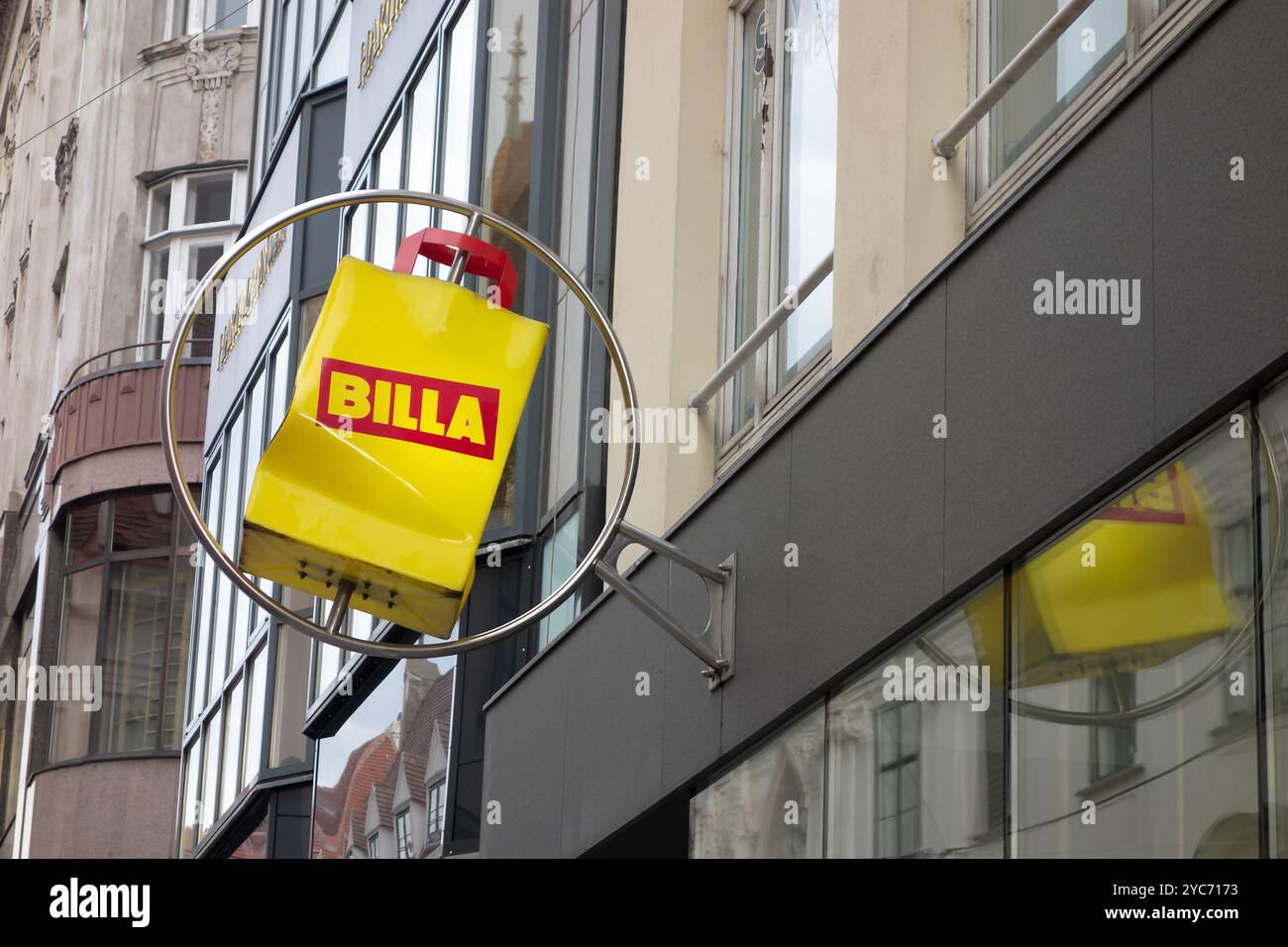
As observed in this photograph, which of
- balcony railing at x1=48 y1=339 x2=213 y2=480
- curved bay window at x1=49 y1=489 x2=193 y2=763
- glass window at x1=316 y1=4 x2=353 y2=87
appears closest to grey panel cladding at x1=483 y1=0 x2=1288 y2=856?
glass window at x1=316 y1=4 x2=353 y2=87

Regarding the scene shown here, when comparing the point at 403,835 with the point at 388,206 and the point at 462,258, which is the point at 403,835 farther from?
the point at 462,258

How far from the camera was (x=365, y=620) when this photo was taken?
53.6 ft

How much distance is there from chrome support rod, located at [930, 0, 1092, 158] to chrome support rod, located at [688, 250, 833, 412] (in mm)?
1305

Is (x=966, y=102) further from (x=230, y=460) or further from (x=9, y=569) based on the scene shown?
(x=9, y=569)

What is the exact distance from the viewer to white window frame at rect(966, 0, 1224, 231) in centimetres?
737

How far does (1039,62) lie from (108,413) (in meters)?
26.9

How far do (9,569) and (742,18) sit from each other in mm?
35782

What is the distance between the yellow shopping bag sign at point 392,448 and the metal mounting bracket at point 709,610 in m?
1.72

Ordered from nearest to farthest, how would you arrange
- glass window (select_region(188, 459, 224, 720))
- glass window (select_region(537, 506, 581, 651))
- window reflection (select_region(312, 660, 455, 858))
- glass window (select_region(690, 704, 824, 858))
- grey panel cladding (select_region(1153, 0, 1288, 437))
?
1. grey panel cladding (select_region(1153, 0, 1288, 437))
2. glass window (select_region(690, 704, 824, 858))
3. glass window (select_region(537, 506, 581, 651))
4. window reflection (select_region(312, 660, 455, 858))
5. glass window (select_region(188, 459, 224, 720))

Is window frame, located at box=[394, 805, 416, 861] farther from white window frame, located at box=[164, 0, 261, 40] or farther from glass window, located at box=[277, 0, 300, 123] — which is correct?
white window frame, located at box=[164, 0, 261, 40]

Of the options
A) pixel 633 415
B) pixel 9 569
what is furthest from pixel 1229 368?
pixel 9 569

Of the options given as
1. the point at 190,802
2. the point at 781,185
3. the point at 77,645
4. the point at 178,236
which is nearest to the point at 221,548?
the point at 781,185

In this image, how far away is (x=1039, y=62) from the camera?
8.30 metres
